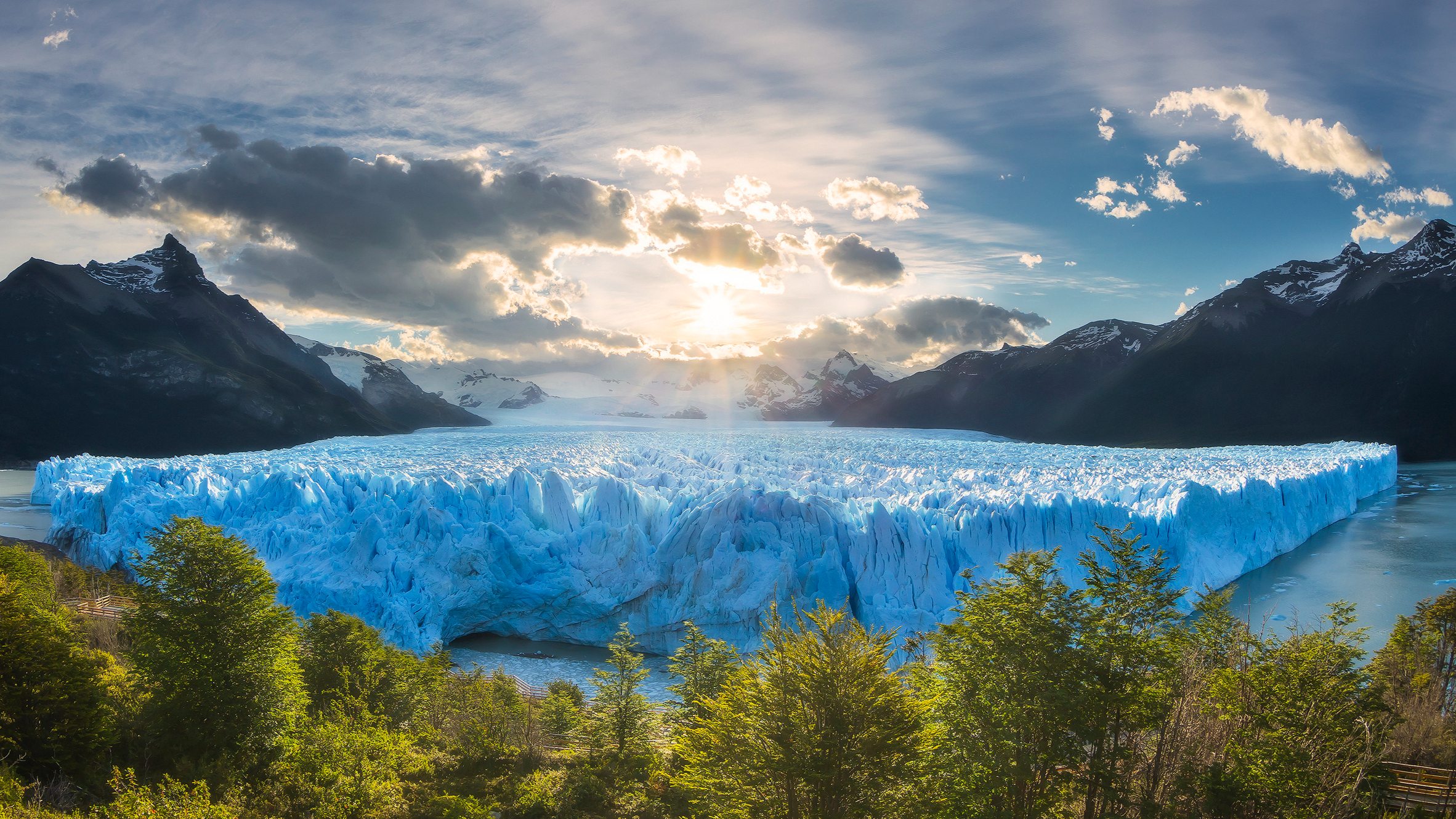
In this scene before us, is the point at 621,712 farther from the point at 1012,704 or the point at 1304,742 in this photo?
the point at 1304,742

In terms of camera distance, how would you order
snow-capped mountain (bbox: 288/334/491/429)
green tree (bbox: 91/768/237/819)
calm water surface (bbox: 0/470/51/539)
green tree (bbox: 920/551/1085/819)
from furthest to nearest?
1. snow-capped mountain (bbox: 288/334/491/429)
2. calm water surface (bbox: 0/470/51/539)
3. green tree (bbox: 920/551/1085/819)
4. green tree (bbox: 91/768/237/819)

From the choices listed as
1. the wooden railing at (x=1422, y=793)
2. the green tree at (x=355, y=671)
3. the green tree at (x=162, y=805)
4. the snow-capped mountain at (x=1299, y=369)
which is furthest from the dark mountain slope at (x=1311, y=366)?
the green tree at (x=162, y=805)

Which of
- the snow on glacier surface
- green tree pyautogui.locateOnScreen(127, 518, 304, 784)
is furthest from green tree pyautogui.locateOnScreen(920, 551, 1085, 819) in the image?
the snow on glacier surface

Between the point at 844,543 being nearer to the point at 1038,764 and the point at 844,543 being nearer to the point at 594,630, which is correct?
the point at 594,630

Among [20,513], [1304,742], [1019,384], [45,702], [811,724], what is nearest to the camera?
[811,724]

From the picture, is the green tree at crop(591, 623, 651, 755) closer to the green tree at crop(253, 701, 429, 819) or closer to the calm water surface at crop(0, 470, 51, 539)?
the green tree at crop(253, 701, 429, 819)

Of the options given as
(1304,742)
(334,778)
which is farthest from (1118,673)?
(334,778)
